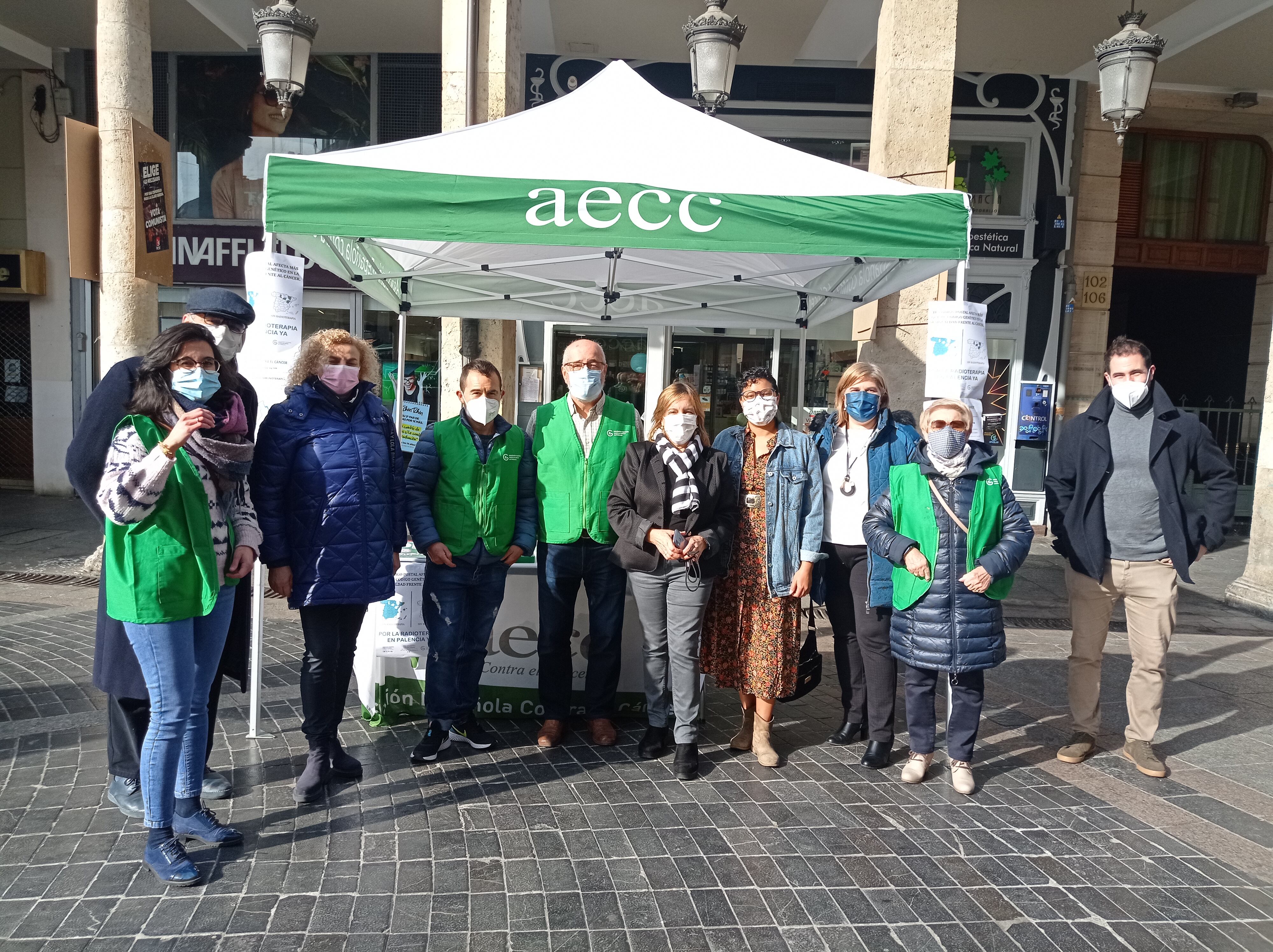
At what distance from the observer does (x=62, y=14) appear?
10.5 m

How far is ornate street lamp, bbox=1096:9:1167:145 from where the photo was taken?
272 inches

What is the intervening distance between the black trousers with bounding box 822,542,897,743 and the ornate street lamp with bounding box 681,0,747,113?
13.5 feet

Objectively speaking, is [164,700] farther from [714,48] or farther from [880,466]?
[714,48]

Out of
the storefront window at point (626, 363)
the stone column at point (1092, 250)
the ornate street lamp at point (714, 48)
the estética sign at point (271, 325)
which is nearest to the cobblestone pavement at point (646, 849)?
the estética sign at point (271, 325)

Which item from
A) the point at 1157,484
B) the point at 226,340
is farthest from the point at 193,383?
the point at 1157,484

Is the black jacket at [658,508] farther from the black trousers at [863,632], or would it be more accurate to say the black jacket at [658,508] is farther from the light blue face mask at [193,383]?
the light blue face mask at [193,383]

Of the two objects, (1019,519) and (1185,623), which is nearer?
(1019,519)

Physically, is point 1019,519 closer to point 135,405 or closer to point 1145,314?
point 135,405

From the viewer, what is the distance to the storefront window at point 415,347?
37.9ft

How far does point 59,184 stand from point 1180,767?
46.4 feet

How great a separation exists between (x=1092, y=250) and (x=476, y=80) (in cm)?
835

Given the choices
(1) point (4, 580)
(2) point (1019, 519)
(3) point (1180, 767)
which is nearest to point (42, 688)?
(1) point (4, 580)

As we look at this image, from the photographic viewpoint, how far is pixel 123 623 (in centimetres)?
318

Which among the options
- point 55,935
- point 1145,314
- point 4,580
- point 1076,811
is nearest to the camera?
point 55,935
